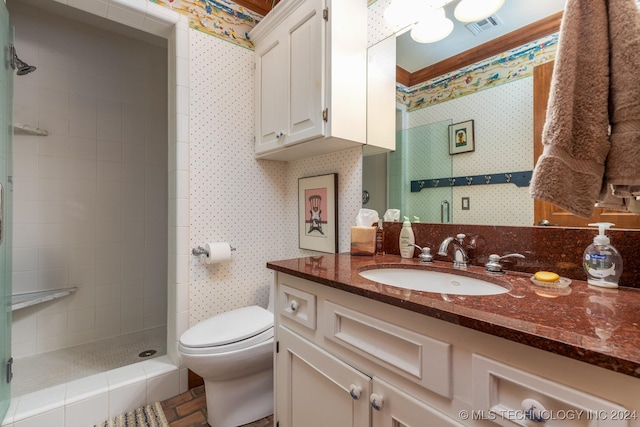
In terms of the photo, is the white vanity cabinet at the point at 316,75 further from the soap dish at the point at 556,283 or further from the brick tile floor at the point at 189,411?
the brick tile floor at the point at 189,411

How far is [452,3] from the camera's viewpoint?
46.3 inches

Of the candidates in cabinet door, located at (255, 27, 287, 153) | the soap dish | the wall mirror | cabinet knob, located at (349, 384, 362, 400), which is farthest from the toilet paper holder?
the soap dish

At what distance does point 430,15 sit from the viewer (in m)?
1.25

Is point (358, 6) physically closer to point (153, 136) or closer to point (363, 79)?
point (363, 79)

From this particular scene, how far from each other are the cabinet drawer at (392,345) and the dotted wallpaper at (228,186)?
3.58ft

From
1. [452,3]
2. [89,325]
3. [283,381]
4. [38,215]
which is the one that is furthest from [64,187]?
[452,3]

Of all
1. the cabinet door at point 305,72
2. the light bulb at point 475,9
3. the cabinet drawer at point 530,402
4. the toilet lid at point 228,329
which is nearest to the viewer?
the cabinet drawer at point 530,402

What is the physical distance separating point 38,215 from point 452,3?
9.18 ft

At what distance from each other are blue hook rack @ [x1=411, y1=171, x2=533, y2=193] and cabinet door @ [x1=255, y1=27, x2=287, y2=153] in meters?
0.80

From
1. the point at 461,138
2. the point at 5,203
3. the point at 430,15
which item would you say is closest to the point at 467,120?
the point at 461,138

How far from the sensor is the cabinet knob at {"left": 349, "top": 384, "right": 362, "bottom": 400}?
2.54 ft

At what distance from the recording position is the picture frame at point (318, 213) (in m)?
1.67

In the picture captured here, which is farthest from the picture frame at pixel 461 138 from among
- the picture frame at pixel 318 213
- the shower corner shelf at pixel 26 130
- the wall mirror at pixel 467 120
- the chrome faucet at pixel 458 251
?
the shower corner shelf at pixel 26 130

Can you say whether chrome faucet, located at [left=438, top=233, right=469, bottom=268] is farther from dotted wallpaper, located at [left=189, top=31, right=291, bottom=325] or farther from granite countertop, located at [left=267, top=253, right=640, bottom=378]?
dotted wallpaper, located at [left=189, top=31, right=291, bottom=325]
